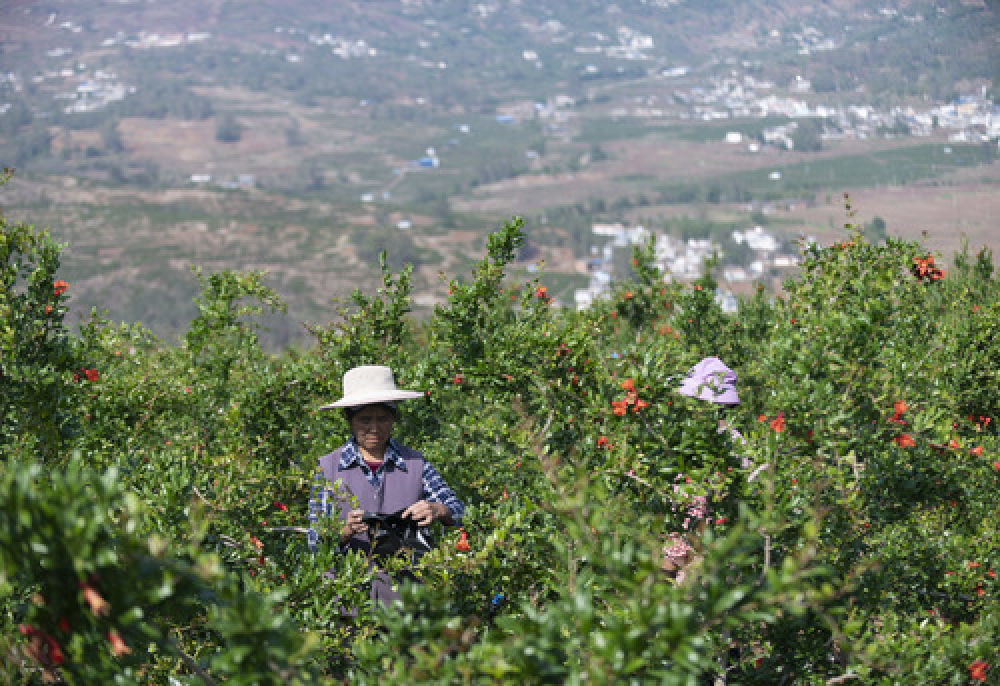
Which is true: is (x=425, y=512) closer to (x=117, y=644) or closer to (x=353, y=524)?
(x=353, y=524)

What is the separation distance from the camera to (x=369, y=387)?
4.79m

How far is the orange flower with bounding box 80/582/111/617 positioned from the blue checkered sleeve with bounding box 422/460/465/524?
2503mm

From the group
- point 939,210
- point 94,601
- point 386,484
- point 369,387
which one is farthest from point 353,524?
point 939,210

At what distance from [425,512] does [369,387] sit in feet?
3.17

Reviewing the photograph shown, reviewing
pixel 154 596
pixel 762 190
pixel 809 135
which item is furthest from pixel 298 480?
pixel 809 135

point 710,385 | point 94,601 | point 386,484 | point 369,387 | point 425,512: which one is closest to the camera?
point 94,601

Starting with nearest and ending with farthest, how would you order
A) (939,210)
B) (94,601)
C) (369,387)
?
(94,601)
(369,387)
(939,210)

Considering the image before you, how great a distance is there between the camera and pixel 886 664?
3375 millimetres

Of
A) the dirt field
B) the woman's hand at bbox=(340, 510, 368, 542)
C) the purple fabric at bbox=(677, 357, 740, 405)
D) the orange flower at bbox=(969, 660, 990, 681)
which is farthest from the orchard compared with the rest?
the dirt field

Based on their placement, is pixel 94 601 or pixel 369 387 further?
pixel 369 387

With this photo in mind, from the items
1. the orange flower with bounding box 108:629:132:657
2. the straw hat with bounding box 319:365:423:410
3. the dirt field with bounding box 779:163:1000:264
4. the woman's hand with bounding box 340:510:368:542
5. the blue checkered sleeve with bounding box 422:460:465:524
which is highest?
the orange flower with bounding box 108:629:132:657

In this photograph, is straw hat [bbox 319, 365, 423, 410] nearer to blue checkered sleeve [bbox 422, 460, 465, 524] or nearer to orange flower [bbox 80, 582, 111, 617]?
blue checkered sleeve [bbox 422, 460, 465, 524]

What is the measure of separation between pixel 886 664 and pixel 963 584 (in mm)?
2295

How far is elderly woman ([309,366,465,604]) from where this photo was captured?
4230 millimetres
